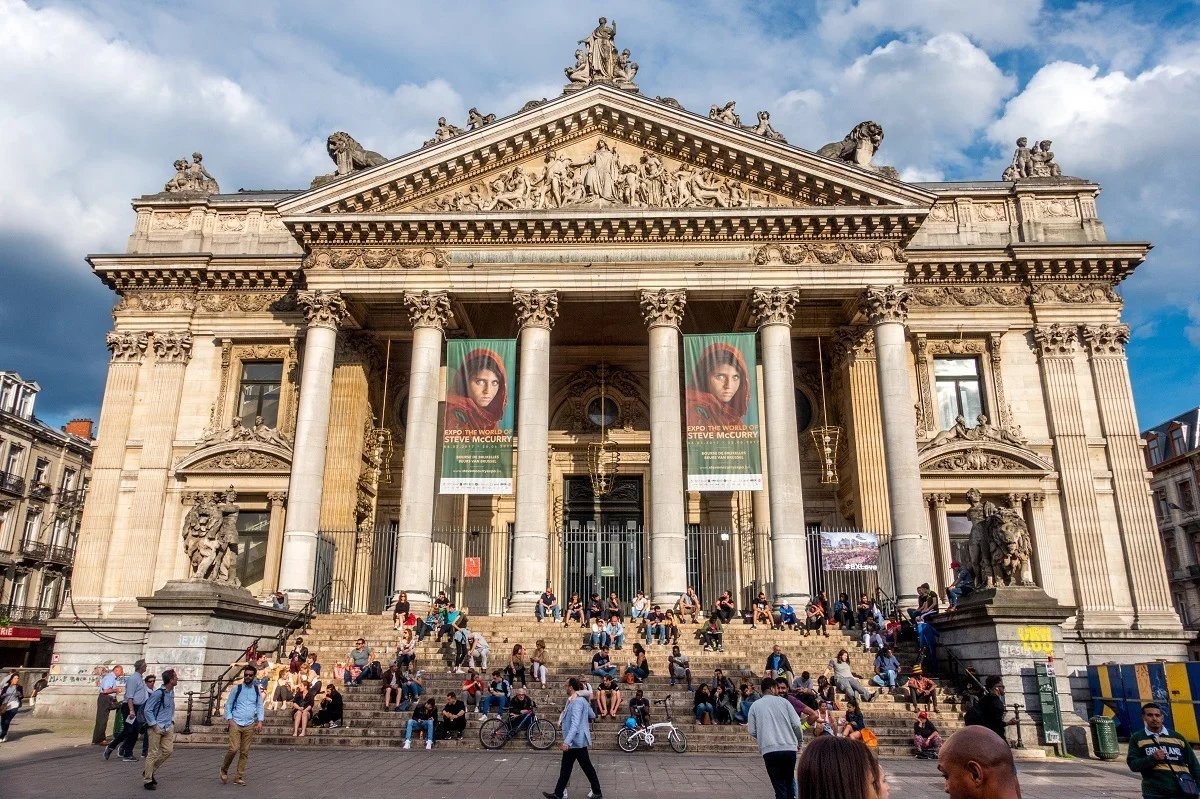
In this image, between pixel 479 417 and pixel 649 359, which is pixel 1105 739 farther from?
pixel 479 417

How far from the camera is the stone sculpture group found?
64.3ft

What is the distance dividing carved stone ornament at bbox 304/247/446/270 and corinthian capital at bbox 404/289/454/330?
972 millimetres

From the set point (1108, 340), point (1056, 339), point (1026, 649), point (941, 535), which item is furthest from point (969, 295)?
point (1026, 649)

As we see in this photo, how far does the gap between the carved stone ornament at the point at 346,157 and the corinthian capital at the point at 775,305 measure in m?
12.9

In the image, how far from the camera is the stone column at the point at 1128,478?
24953 mm

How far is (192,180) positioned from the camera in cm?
3173

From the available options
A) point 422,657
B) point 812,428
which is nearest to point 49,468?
point 422,657

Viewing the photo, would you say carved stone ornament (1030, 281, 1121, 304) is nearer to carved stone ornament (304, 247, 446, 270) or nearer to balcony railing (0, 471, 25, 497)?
carved stone ornament (304, 247, 446, 270)

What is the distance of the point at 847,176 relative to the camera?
25156mm

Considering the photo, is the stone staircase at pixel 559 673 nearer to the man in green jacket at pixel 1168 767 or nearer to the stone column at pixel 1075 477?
the stone column at pixel 1075 477

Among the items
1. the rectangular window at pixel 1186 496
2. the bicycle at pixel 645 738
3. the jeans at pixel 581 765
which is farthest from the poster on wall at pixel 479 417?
the rectangular window at pixel 1186 496

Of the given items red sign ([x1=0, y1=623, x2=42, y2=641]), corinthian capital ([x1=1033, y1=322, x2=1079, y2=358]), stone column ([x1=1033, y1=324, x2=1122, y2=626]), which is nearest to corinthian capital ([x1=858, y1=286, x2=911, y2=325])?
corinthian capital ([x1=1033, y1=322, x2=1079, y2=358])

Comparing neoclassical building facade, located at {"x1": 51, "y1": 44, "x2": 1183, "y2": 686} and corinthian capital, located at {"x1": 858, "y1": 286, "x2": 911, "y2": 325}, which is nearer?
neoclassical building facade, located at {"x1": 51, "y1": 44, "x2": 1183, "y2": 686}

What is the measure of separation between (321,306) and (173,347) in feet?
23.2
